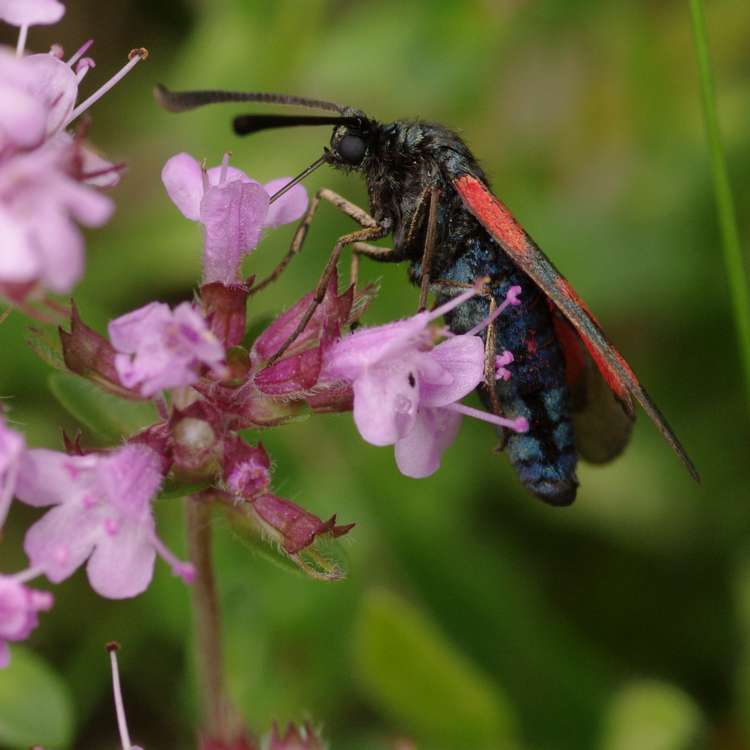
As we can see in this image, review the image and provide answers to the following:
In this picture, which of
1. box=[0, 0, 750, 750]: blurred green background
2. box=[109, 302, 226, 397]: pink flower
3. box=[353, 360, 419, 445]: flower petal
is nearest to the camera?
box=[109, 302, 226, 397]: pink flower

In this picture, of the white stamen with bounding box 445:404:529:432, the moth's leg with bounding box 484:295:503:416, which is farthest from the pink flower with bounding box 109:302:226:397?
the moth's leg with bounding box 484:295:503:416

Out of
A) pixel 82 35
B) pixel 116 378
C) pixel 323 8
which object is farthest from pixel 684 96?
pixel 116 378

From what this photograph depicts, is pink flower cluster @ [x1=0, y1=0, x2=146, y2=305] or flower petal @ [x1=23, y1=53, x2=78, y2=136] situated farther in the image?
flower petal @ [x1=23, y1=53, x2=78, y2=136]

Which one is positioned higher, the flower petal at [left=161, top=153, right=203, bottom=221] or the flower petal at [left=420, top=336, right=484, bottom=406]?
the flower petal at [left=161, top=153, right=203, bottom=221]

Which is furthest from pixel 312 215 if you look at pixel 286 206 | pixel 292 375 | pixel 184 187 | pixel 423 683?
pixel 423 683

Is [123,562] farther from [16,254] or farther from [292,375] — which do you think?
[16,254]

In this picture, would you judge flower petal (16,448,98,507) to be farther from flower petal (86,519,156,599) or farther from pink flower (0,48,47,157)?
pink flower (0,48,47,157)
